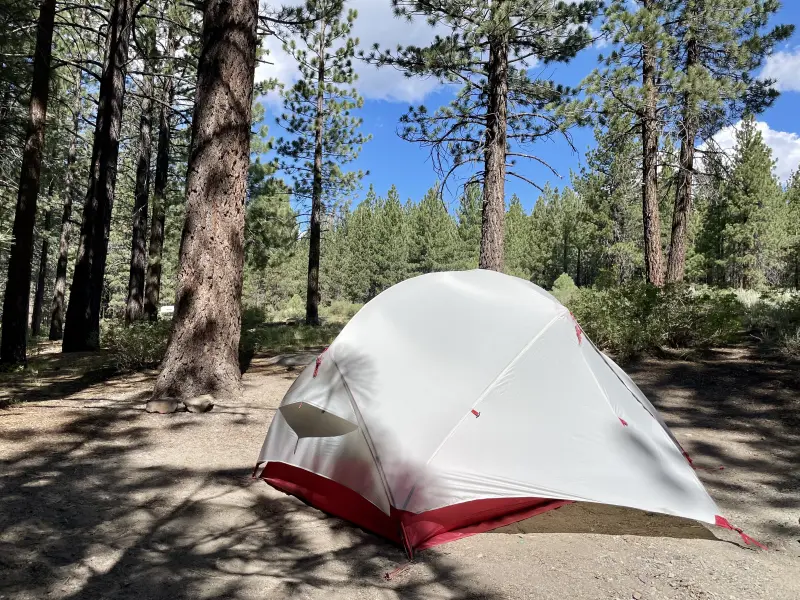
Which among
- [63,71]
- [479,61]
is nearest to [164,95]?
[63,71]

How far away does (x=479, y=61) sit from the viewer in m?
9.96

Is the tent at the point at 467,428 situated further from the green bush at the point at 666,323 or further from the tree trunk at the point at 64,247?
the tree trunk at the point at 64,247

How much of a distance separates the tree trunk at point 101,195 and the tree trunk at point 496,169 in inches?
285

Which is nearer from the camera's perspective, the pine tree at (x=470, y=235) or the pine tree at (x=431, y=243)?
the pine tree at (x=431, y=243)

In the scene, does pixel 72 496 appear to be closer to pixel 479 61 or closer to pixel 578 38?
pixel 479 61

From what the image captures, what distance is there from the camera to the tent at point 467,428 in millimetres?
3188

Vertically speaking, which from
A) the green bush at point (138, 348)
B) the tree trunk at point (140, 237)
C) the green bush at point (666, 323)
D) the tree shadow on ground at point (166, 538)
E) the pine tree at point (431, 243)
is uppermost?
the pine tree at point (431, 243)

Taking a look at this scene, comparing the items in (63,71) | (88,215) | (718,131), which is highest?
(63,71)

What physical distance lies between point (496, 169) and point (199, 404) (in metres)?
6.73

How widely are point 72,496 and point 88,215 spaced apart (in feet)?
29.5

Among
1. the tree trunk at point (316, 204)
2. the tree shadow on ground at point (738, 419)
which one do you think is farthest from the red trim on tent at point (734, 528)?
the tree trunk at point (316, 204)

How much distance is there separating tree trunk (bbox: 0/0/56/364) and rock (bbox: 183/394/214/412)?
4471 mm

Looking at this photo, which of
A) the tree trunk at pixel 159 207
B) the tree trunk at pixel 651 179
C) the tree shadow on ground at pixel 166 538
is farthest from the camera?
the tree trunk at pixel 159 207

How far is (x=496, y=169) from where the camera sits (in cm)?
980
